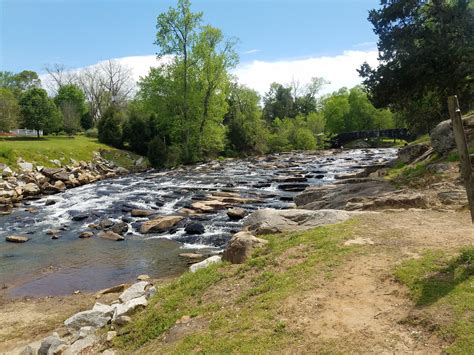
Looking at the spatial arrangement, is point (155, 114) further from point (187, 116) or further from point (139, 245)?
point (139, 245)

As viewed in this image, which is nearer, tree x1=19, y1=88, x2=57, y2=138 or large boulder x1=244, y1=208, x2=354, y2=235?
large boulder x1=244, y1=208, x2=354, y2=235

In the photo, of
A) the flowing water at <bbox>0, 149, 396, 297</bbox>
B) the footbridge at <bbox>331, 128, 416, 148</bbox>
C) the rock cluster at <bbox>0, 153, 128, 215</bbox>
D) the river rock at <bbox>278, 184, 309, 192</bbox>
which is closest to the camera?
the flowing water at <bbox>0, 149, 396, 297</bbox>

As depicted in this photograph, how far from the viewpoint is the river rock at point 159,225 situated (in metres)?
18.9

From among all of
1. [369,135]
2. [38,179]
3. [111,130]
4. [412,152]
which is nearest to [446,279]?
[412,152]

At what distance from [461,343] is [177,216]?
16332mm

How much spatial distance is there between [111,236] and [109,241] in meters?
0.48

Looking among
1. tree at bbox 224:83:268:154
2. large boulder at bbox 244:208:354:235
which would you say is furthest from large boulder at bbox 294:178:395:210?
tree at bbox 224:83:268:154

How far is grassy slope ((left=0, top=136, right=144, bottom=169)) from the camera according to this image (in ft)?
114

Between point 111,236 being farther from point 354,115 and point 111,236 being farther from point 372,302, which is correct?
point 354,115

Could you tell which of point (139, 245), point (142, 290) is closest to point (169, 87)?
point (139, 245)

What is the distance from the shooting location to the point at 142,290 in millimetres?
10305

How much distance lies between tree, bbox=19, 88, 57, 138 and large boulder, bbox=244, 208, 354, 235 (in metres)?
47.9

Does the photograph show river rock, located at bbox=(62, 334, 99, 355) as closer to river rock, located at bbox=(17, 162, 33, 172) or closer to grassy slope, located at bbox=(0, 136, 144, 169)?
river rock, located at bbox=(17, 162, 33, 172)

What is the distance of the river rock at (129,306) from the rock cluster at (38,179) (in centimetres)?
1867
